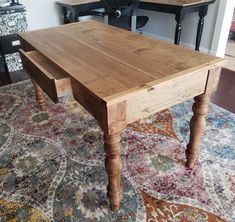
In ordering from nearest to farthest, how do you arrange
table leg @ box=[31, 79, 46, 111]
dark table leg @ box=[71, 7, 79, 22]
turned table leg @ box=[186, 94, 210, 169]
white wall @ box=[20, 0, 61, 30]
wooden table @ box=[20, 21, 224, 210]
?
wooden table @ box=[20, 21, 224, 210] < turned table leg @ box=[186, 94, 210, 169] < table leg @ box=[31, 79, 46, 111] < dark table leg @ box=[71, 7, 79, 22] < white wall @ box=[20, 0, 61, 30]

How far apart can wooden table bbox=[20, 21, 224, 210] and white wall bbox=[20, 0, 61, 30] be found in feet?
6.10

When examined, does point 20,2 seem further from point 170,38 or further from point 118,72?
point 118,72

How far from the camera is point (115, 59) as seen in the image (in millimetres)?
1066

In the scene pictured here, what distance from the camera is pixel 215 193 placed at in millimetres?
1184

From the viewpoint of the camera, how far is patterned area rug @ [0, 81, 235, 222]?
3.65 ft

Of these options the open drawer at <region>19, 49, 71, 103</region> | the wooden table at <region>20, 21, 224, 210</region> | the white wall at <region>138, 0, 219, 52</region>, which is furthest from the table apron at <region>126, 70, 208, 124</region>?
the white wall at <region>138, 0, 219, 52</region>

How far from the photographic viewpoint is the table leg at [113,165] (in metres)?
0.88

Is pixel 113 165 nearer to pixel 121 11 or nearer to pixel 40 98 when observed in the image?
pixel 40 98

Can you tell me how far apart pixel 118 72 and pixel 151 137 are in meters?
0.74

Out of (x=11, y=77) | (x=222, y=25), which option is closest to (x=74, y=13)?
(x=11, y=77)

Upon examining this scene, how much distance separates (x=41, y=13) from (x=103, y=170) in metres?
2.39

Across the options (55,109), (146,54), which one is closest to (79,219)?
(146,54)

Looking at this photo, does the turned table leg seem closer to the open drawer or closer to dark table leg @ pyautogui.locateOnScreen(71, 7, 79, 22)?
the open drawer

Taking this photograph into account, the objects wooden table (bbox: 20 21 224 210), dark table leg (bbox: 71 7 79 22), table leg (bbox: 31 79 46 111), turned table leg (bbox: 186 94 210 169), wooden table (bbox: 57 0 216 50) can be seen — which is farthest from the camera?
dark table leg (bbox: 71 7 79 22)
